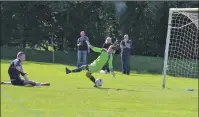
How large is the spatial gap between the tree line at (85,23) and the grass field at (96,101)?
1742 cm

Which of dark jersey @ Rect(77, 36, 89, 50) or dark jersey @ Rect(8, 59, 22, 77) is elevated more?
dark jersey @ Rect(77, 36, 89, 50)

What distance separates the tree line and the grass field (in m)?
17.4

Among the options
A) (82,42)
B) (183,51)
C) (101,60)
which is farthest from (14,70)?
(183,51)

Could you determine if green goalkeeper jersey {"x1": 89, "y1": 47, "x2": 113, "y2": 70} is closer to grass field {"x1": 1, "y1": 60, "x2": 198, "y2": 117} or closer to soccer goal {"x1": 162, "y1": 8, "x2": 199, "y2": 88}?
grass field {"x1": 1, "y1": 60, "x2": 198, "y2": 117}

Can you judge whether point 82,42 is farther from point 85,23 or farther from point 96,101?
point 96,101

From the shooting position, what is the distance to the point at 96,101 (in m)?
13.4

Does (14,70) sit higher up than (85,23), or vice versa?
(85,23)

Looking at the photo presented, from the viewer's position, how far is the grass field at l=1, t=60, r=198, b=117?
1134 centimetres

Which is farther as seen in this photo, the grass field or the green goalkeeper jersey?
the green goalkeeper jersey

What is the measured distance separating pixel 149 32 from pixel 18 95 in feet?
75.0

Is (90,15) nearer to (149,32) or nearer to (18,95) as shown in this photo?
(149,32)

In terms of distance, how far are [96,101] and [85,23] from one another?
74.7ft

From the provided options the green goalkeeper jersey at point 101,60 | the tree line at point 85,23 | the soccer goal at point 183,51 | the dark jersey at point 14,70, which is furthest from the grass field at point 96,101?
the tree line at point 85,23

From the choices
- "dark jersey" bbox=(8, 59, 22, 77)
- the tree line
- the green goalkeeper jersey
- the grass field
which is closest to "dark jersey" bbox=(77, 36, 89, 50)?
the green goalkeeper jersey
